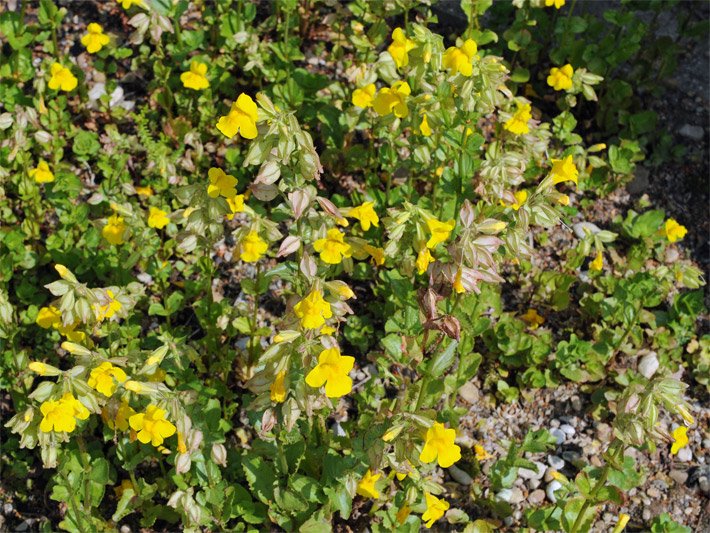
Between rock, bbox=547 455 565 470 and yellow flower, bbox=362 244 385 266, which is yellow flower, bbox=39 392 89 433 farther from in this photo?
rock, bbox=547 455 565 470

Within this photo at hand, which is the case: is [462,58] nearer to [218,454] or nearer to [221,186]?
[221,186]

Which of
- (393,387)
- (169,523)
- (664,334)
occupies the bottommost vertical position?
(169,523)

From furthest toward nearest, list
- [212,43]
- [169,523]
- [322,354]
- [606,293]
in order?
[212,43] < [606,293] < [169,523] < [322,354]

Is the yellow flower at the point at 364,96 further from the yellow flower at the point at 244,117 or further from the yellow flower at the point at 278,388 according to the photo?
the yellow flower at the point at 278,388

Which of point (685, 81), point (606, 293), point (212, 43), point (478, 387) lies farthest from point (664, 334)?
point (212, 43)

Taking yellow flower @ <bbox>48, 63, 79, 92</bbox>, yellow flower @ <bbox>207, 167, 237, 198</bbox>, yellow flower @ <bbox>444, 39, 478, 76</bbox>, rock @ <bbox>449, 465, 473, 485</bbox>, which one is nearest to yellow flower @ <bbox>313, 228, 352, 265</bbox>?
yellow flower @ <bbox>207, 167, 237, 198</bbox>

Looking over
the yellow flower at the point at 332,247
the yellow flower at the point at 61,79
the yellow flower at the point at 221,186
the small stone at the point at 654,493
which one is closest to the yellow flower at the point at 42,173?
the yellow flower at the point at 61,79

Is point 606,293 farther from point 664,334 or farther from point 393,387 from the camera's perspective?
point 393,387
